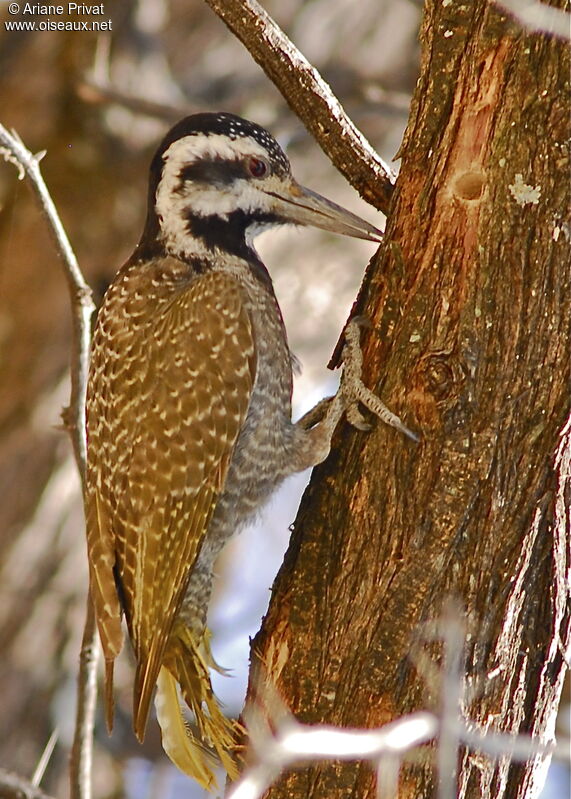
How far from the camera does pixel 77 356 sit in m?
3.16

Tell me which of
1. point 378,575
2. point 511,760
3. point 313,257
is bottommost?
point 511,760

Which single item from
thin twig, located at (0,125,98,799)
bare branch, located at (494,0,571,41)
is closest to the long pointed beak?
thin twig, located at (0,125,98,799)

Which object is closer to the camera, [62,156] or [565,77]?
[565,77]

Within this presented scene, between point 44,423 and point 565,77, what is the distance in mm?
3477

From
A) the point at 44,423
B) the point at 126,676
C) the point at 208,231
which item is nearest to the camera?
the point at 208,231

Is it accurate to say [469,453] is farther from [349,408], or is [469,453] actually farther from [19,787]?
[19,787]

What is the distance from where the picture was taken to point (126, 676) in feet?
19.0

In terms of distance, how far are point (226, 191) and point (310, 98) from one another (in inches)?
19.3

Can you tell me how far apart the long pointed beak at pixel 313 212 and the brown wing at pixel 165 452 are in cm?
30

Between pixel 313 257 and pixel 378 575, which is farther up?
pixel 313 257

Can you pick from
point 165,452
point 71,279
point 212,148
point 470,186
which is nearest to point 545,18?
point 470,186

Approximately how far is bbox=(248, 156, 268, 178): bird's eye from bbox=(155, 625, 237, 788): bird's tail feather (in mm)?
1325

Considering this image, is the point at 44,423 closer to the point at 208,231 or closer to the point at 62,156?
the point at 62,156

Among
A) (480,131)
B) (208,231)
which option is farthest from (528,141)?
(208,231)
